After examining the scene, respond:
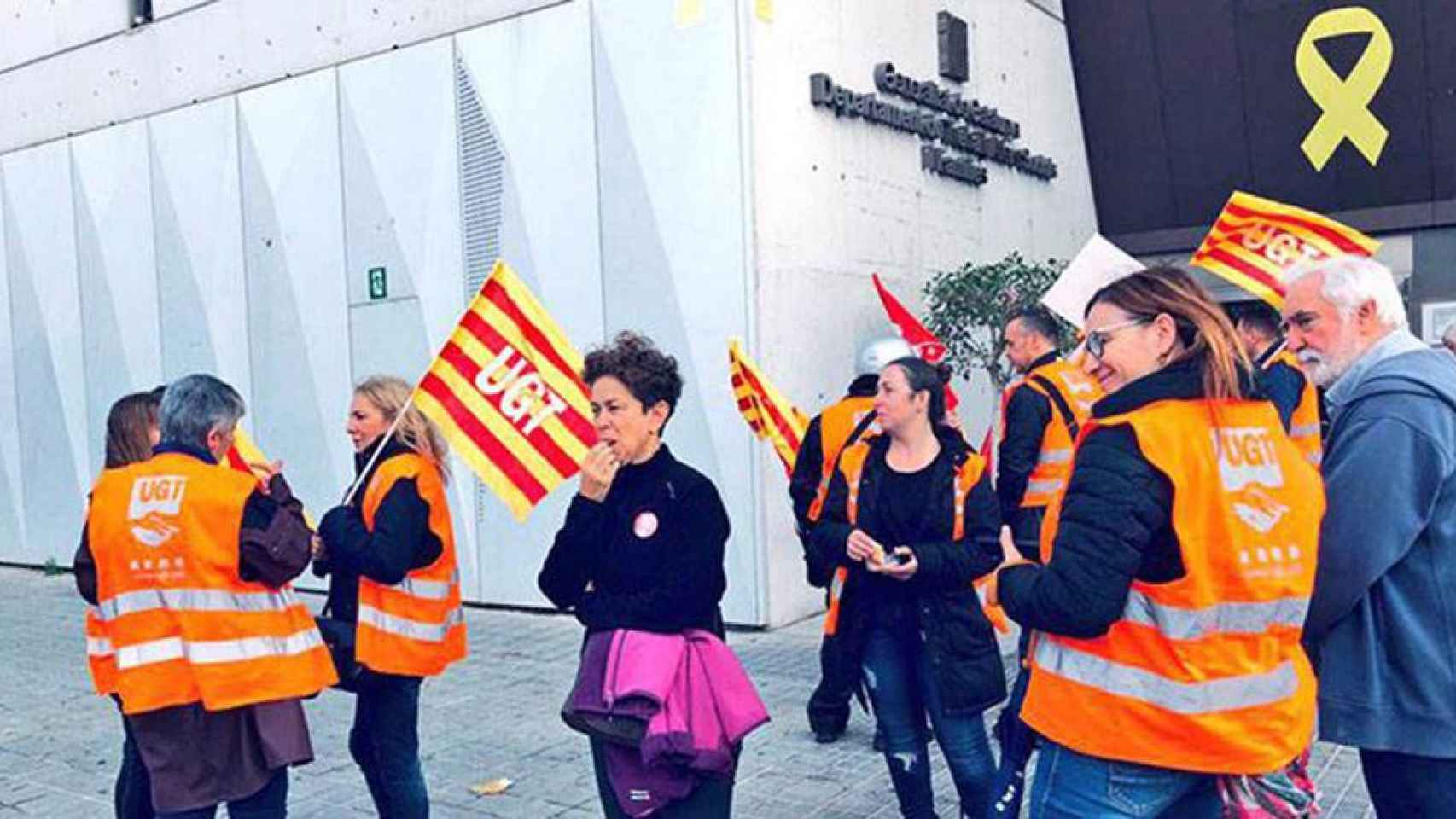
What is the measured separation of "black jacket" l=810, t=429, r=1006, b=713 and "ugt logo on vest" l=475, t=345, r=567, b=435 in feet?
3.40

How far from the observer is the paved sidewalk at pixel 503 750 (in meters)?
5.19

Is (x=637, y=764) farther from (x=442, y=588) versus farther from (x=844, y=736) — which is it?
(x=844, y=736)

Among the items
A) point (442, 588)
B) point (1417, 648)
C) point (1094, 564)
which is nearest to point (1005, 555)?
point (1094, 564)

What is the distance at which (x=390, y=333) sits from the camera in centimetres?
1027

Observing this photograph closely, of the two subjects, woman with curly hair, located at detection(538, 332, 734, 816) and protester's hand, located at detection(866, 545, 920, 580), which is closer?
woman with curly hair, located at detection(538, 332, 734, 816)

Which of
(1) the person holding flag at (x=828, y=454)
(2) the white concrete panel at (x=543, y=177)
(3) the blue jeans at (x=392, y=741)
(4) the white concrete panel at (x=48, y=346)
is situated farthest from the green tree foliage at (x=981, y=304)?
(4) the white concrete panel at (x=48, y=346)

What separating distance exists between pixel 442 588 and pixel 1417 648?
290 centimetres

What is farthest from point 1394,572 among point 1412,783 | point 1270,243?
point 1270,243

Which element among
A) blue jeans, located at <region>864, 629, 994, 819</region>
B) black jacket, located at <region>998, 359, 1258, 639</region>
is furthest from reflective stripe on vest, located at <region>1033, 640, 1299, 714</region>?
blue jeans, located at <region>864, 629, 994, 819</region>

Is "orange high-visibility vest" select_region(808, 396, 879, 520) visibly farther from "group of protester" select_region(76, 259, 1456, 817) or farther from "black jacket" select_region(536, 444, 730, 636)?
"black jacket" select_region(536, 444, 730, 636)

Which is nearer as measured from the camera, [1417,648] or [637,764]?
[1417,648]

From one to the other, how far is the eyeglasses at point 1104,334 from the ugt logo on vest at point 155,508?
2522 millimetres

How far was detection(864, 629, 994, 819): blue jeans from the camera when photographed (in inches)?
161

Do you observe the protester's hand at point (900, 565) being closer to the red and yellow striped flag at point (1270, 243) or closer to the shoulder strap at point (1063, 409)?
the shoulder strap at point (1063, 409)
